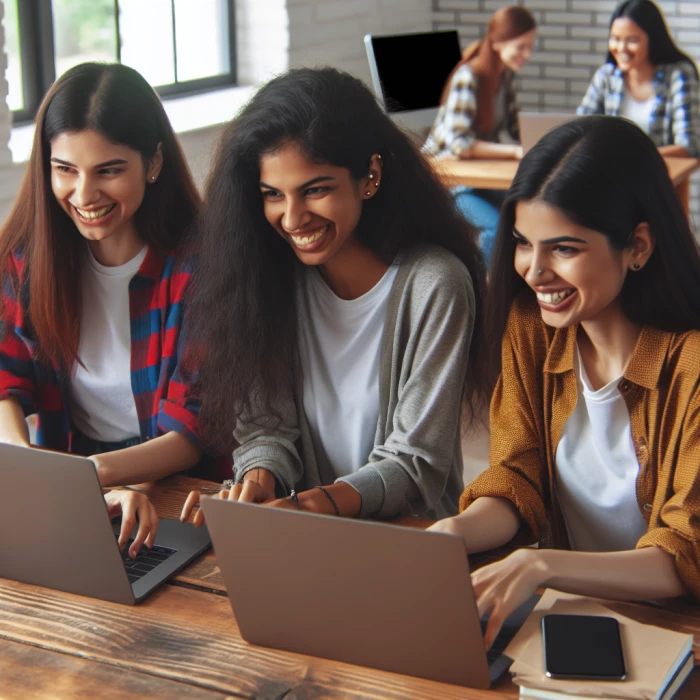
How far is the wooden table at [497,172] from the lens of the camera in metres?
3.68

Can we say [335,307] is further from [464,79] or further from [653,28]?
[653,28]

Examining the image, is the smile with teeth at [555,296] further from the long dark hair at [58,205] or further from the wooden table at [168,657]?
the long dark hair at [58,205]

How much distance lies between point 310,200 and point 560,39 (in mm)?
4130

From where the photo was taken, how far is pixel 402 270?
1.66 metres

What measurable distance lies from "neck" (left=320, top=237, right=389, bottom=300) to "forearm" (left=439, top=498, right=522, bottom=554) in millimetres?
455

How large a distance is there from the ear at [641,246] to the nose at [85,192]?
90 centimetres

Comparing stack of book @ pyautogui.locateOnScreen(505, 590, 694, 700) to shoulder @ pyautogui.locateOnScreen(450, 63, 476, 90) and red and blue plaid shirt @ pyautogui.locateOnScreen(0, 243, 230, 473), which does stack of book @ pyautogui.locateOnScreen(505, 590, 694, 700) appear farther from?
shoulder @ pyautogui.locateOnScreen(450, 63, 476, 90)

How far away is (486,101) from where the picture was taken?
433 cm

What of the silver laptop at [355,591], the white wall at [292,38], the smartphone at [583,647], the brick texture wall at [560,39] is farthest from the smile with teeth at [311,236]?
the brick texture wall at [560,39]

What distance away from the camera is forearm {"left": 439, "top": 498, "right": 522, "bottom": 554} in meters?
1.34

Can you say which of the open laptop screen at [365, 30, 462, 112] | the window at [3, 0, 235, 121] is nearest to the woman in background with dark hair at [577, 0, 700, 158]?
the open laptop screen at [365, 30, 462, 112]

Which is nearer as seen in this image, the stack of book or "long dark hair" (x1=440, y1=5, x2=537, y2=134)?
the stack of book

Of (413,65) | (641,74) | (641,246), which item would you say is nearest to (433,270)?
(641,246)

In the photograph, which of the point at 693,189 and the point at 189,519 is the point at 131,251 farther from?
the point at 693,189
